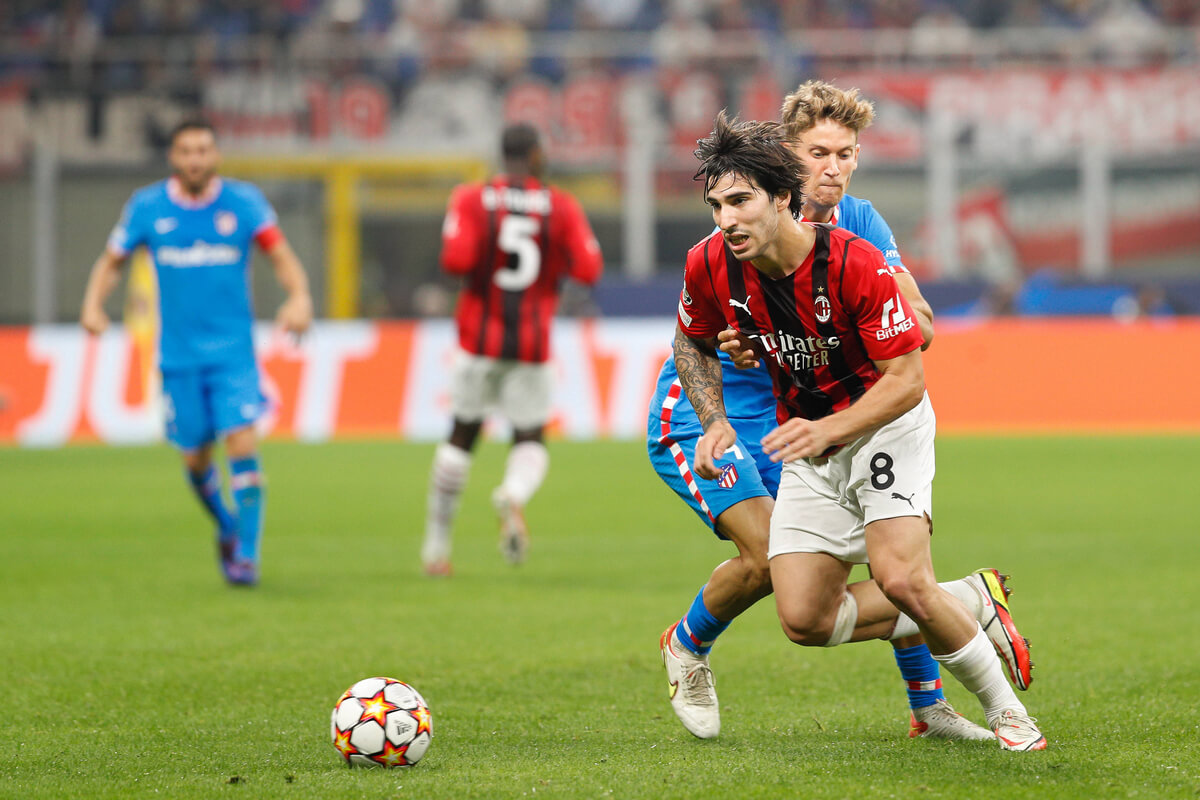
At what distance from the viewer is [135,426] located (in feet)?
55.2

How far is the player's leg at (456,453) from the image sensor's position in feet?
28.5

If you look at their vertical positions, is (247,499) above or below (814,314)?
below

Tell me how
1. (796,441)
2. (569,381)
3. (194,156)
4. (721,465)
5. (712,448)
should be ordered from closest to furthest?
(796,441) → (712,448) → (721,465) → (194,156) → (569,381)

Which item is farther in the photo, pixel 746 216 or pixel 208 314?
pixel 208 314

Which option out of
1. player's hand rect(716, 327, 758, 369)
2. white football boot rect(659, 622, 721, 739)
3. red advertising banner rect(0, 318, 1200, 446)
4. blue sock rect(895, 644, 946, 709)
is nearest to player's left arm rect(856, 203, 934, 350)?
player's hand rect(716, 327, 758, 369)

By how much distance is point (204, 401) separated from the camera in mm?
8227

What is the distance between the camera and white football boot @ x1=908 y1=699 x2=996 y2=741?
A: 4.80 meters

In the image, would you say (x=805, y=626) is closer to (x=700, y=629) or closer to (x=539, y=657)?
(x=700, y=629)

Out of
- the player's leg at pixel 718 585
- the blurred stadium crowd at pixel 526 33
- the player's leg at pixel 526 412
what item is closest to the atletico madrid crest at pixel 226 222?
the player's leg at pixel 526 412

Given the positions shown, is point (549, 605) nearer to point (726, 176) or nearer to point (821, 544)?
point (821, 544)

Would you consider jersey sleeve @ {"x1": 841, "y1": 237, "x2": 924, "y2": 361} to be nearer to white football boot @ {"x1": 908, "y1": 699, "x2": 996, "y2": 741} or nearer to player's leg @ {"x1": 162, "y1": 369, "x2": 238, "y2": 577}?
white football boot @ {"x1": 908, "y1": 699, "x2": 996, "y2": 741}

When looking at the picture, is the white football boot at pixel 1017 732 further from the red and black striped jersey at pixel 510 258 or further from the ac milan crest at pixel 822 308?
the red and black striped jersey at pixel 510 258

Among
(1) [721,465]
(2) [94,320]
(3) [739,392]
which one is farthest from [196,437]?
(1) [721,465]

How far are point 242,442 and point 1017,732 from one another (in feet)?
16.0
